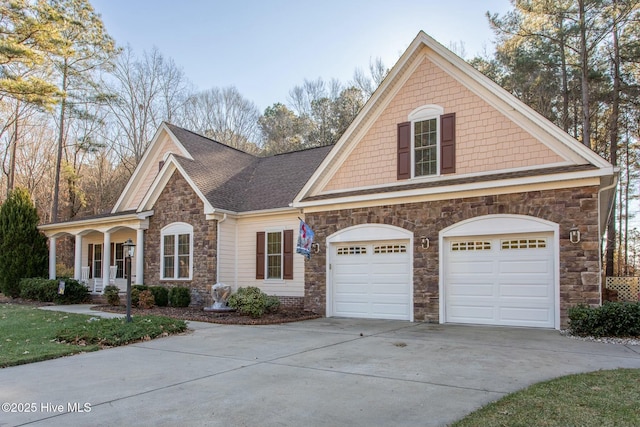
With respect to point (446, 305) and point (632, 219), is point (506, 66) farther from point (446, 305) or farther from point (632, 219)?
point (446, 305)

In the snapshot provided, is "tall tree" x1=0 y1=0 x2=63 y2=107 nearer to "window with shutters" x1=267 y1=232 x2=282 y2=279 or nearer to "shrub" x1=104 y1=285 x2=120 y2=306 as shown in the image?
"shrub" x1=104 y1=285 x2=120 y2=306

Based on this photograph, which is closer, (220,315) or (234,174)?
(220,315)

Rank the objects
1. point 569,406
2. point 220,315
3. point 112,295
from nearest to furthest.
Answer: point 569,406
point 220,315
point 112,295

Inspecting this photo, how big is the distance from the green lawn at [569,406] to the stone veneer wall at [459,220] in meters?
4.28

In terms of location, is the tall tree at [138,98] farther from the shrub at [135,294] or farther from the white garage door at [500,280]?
the white garage door at [500,280]

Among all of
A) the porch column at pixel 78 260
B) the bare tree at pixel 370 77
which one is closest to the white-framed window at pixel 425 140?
the porch column at pixel 78 260

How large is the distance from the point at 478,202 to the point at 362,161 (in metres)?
3.70

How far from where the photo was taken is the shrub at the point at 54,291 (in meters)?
17.7

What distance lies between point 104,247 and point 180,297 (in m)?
5.28

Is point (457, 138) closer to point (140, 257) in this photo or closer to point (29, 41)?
point (140, 257)

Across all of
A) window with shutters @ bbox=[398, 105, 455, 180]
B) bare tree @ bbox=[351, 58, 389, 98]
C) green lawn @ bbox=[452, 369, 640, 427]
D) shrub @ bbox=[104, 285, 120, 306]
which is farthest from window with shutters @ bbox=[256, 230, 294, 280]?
bare tree @ bbox=[351, 58, 389, 98]

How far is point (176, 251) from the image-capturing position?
1675 centimetres

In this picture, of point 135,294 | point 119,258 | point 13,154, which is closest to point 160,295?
point 135,294

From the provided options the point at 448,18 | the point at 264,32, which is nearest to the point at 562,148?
the point at 448,18
